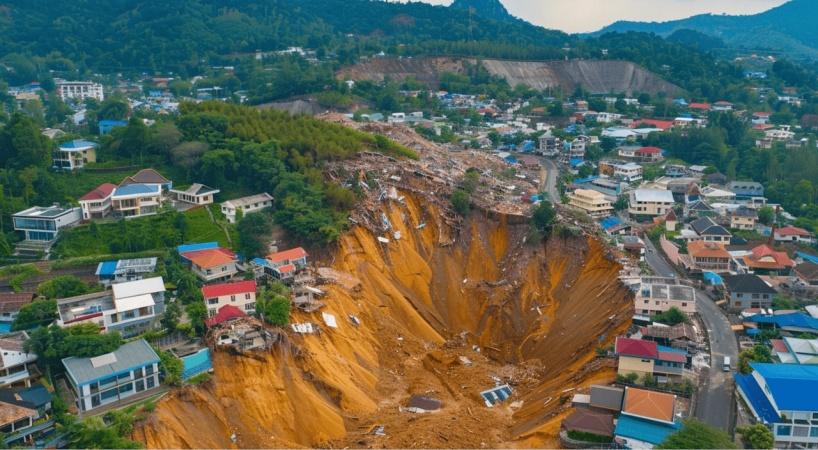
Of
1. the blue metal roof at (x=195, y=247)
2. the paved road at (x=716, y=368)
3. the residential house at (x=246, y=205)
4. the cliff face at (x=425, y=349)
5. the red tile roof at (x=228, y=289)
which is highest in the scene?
the residential house at (x=246, y=205)

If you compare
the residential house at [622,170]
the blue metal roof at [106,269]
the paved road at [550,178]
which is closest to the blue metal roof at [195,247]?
the blue metal roof at [106,269]

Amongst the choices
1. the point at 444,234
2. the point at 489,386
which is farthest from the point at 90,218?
the point at 489,386

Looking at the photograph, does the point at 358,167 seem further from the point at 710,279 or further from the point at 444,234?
the point at 710,279

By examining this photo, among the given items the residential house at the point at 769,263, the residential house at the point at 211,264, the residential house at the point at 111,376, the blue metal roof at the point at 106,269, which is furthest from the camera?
the residential house at the point at 769,263

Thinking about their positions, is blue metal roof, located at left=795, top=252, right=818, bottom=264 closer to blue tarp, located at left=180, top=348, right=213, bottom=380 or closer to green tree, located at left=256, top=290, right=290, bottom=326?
green tree, located at left=256, top=290, right=290, bottom=326

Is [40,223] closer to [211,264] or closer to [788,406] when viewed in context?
[211,264]

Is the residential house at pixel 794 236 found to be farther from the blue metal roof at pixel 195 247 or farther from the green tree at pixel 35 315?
the green tree at pixel 35 315
